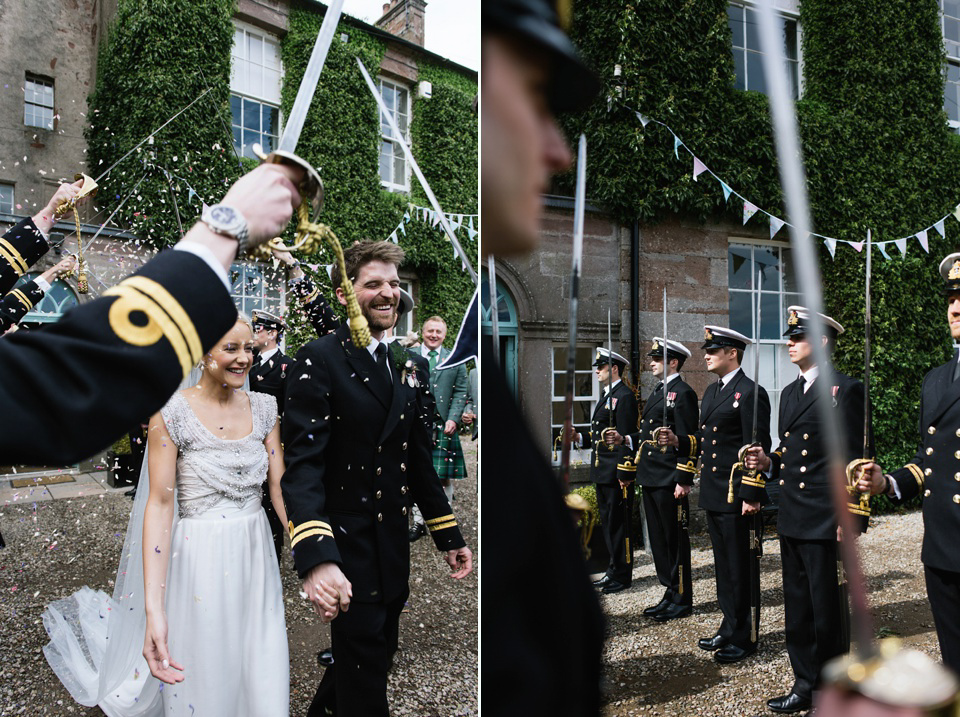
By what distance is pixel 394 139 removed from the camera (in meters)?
5.73

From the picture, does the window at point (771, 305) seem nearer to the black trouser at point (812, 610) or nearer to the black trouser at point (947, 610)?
the black trouser at point (812, 610)

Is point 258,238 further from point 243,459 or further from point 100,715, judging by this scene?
point 100,715

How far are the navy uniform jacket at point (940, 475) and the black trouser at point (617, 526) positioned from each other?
256 centimetres

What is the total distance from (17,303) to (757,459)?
409cm

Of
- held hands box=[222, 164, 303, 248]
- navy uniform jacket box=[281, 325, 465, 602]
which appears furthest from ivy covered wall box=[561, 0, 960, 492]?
held hands box=[222, 164, 303, 248]

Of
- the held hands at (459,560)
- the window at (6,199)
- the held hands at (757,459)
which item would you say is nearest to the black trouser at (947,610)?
the held hands at (757,459)

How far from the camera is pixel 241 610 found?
2.48 meters

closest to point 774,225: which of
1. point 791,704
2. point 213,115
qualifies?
point 791,704

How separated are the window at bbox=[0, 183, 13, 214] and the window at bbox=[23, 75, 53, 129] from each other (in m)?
0.56

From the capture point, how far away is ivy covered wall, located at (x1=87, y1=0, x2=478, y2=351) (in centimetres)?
466

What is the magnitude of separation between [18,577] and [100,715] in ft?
7.44

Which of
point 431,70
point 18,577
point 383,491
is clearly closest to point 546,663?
point 383,491

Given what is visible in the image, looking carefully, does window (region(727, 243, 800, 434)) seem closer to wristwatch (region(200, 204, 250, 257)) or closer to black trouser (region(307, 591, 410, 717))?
black trouser (region(307, 591, 410, 717))

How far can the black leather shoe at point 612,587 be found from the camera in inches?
219
